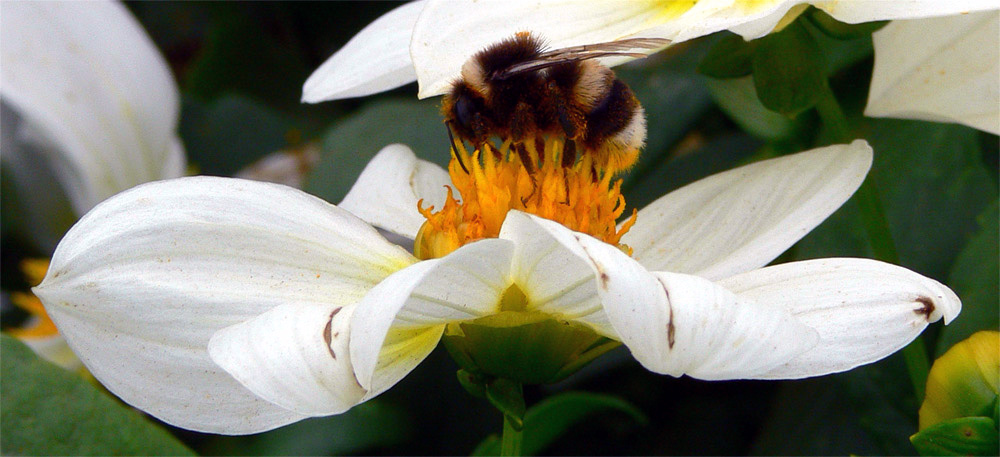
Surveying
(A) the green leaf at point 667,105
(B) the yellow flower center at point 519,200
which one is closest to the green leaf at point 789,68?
(B) the yellow flower center at point 519,200

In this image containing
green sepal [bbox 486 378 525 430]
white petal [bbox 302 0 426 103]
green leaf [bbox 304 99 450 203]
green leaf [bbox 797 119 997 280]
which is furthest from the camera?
green leaf [bbox 304 99 450 203]

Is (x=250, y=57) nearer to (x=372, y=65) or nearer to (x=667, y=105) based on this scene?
(x=667, y=105)

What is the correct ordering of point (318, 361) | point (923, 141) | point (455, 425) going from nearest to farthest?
1. point (318, 361)
2. point (923, 141)
3. point (455, 425)

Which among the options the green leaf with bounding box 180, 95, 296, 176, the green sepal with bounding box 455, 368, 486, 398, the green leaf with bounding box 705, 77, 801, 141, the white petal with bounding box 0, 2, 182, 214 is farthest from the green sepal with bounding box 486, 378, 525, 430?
the green leaf with bounding box 180, 95, 296, 176

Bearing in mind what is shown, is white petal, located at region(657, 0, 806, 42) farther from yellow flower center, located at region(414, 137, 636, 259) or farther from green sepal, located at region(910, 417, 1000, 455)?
green sepal, located at region(910, 417, 1000, 455)

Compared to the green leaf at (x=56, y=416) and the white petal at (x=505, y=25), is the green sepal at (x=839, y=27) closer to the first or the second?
the white petal at (x=505, y=25)

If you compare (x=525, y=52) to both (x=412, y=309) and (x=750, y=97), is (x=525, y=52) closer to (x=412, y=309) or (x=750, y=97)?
(x=412, y=309)

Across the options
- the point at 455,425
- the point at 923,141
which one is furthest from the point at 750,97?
the point at 455,425

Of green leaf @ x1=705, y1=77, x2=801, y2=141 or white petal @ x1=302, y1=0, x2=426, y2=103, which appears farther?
green leaf @ x1=705, y1=77, x2=801, y2=141
